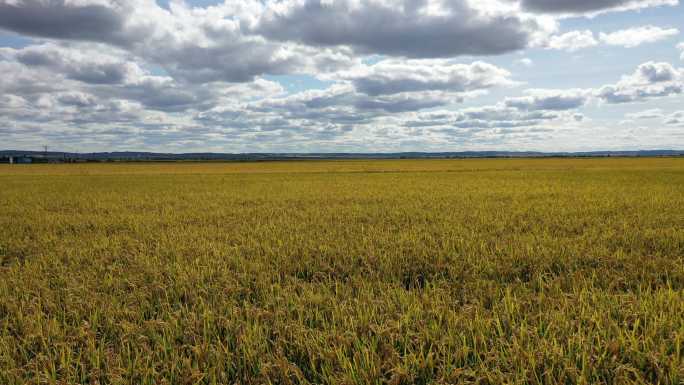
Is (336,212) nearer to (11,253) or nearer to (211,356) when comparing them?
(11,253)

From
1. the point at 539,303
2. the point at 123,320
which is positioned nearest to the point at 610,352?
the point at 539,303

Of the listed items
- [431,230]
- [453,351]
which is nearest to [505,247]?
[431,230]

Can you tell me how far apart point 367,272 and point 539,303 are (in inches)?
96.1

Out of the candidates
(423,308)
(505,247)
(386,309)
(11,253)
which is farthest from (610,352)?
(11,253)

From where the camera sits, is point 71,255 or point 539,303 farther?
point 71,255

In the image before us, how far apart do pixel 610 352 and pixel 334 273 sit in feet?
11.7

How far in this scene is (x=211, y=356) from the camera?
318cm

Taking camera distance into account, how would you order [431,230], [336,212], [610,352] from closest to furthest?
1. [610,352]
2. [431,230]
3. [336,212]

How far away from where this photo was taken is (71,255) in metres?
7.02

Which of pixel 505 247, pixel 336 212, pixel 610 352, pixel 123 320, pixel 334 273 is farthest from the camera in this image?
pixel 336 212

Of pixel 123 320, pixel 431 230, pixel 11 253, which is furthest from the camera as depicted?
pixel 431 230

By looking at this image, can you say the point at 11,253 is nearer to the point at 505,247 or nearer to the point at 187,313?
the point at 187,313

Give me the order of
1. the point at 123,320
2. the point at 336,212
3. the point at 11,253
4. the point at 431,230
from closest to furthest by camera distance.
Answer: the point at 123,320 < the point at 11,253 < the point at 431,230 < the point at 336,212

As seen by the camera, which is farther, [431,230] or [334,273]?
[431,230]
